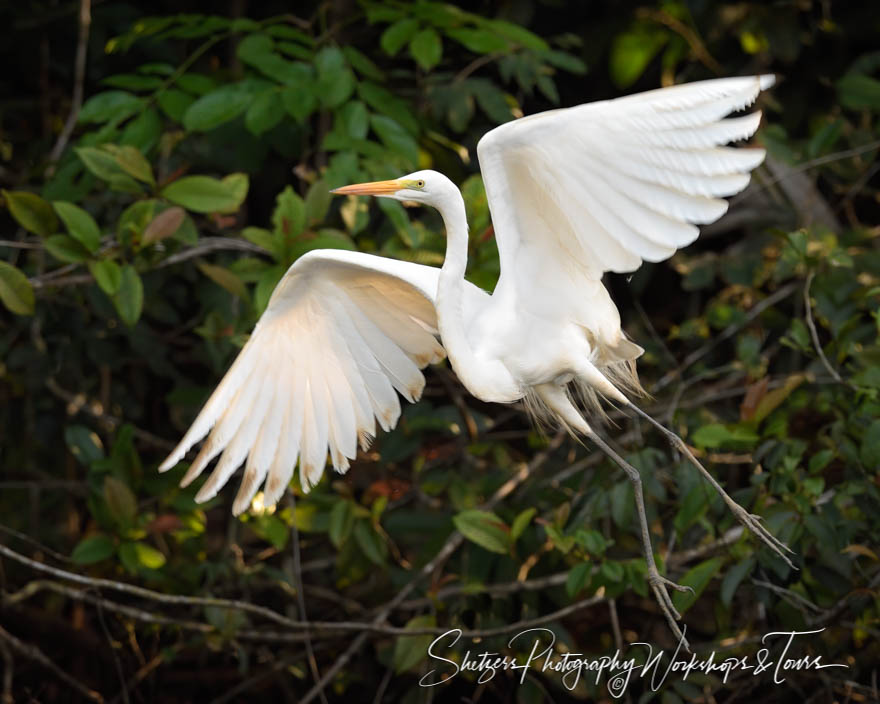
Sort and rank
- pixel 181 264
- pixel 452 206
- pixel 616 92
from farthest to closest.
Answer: pixel 616 92, pixel 181 264, pixel 452 206

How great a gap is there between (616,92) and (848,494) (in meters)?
2.47

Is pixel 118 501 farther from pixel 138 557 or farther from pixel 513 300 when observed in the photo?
pixel 513 300

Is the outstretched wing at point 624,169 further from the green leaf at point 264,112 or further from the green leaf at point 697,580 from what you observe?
the green leaf at point 264,112

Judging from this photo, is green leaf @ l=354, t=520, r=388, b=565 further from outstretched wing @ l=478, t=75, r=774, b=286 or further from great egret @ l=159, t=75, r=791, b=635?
outstretched wing @ l=478, t=75, r=774, b=286

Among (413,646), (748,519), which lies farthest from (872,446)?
(413,646)

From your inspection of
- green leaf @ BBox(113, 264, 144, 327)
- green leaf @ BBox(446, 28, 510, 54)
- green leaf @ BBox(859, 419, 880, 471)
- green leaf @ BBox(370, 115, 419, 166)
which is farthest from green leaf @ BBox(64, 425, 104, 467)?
green leaf @ BBox(859, 419, 880, 471)

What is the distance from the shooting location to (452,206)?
244 centimetres

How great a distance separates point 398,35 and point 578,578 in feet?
5.68

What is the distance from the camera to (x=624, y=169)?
2.16 meters

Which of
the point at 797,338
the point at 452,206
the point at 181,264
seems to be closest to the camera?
the point at 452,206

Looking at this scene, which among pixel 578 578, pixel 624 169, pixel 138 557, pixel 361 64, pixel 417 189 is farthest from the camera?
pixel 361 64

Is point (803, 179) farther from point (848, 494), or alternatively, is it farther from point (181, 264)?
point (181, 264)

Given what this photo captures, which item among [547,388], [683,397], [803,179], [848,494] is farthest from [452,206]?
[803,179]

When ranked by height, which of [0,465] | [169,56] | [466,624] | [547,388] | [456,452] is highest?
[169,56]
